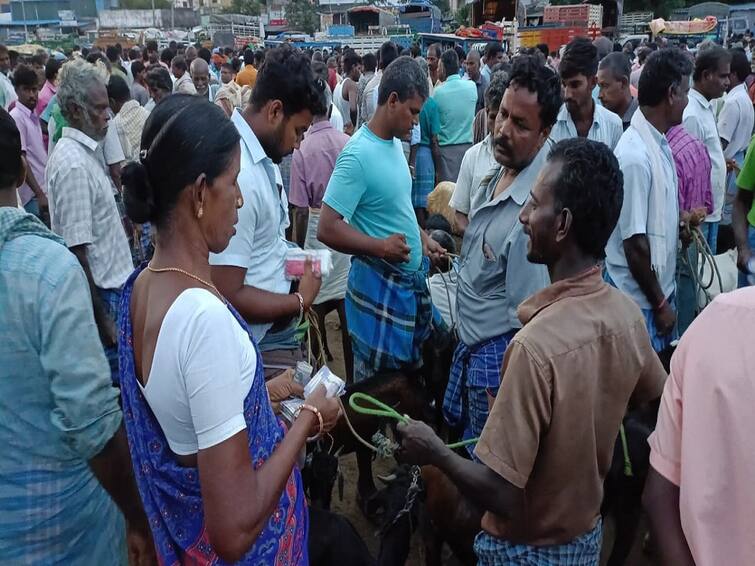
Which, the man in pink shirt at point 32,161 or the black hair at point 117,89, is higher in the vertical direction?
the black hair at point 117,89

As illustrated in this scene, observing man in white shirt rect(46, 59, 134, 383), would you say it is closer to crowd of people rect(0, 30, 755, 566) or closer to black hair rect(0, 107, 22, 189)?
crowd of people rect(0, 30, 755, 566)

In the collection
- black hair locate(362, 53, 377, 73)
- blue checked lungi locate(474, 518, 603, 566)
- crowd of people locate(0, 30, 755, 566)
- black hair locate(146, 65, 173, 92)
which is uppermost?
black hair locate(362, 53, 377, 73)

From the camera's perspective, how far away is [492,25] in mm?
29766

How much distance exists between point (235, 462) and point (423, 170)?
19.5 feet

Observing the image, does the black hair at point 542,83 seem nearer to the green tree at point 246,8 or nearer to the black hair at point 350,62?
the black hair at point 350,62

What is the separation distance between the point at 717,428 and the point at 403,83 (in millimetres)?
2472

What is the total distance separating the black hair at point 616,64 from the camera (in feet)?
15.7

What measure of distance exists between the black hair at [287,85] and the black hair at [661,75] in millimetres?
1795

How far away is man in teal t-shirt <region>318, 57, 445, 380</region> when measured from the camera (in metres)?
3.02

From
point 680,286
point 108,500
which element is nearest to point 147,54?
point 680,286

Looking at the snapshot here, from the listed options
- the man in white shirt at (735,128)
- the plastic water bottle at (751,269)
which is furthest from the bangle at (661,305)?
the man in white shirt at (735,128)

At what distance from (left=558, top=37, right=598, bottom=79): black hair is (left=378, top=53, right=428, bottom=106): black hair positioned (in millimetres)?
1632

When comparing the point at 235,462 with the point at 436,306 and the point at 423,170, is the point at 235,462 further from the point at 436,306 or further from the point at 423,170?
the point at 423,170

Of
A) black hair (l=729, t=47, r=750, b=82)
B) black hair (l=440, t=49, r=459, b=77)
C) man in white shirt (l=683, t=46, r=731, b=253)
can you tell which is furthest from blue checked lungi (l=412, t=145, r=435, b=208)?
black hair (l=729, t=47, r=750, b=82)
